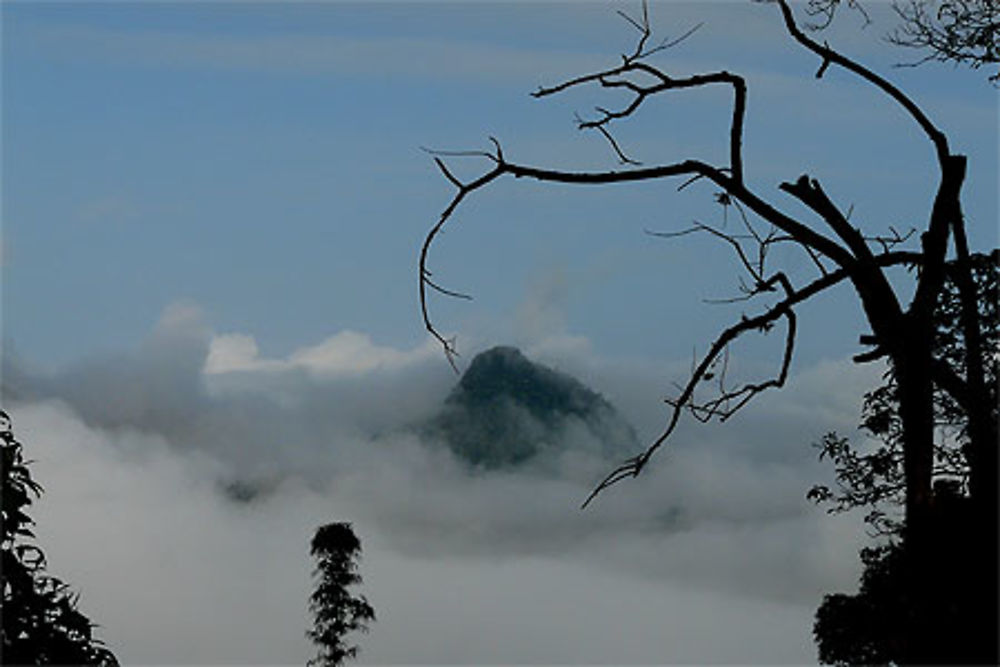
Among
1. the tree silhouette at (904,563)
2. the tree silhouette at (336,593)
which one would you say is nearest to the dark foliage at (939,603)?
the tree silhouette at (904,563)

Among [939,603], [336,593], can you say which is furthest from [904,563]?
[336,593]

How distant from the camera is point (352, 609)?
20.0m

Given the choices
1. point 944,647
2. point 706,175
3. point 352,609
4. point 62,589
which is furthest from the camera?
point 352,609

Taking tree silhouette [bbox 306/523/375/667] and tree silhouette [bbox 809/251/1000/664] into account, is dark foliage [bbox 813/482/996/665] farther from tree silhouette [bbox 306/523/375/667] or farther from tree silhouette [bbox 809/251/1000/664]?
tree silhouette [bbox 306/523/375/667]

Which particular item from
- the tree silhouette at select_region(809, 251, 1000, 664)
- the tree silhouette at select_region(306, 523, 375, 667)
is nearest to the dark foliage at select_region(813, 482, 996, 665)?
the tree silhouette at select_region(809, 251, 1000, 664)

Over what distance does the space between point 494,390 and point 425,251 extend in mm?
59122

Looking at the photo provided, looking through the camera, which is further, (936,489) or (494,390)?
(494,390)

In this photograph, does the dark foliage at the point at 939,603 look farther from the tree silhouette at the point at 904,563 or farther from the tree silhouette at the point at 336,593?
the tree silhouette at the point at 336,593

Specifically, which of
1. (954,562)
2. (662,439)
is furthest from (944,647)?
(662,439)

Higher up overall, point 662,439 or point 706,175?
point 706,175

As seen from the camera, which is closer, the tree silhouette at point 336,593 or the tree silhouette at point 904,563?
the tree silhouette at point 904,563

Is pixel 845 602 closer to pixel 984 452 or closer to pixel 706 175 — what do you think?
pixel 984 452

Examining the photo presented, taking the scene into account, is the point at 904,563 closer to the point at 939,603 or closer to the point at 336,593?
the point at 939,603

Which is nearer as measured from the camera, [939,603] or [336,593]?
[939,603]
